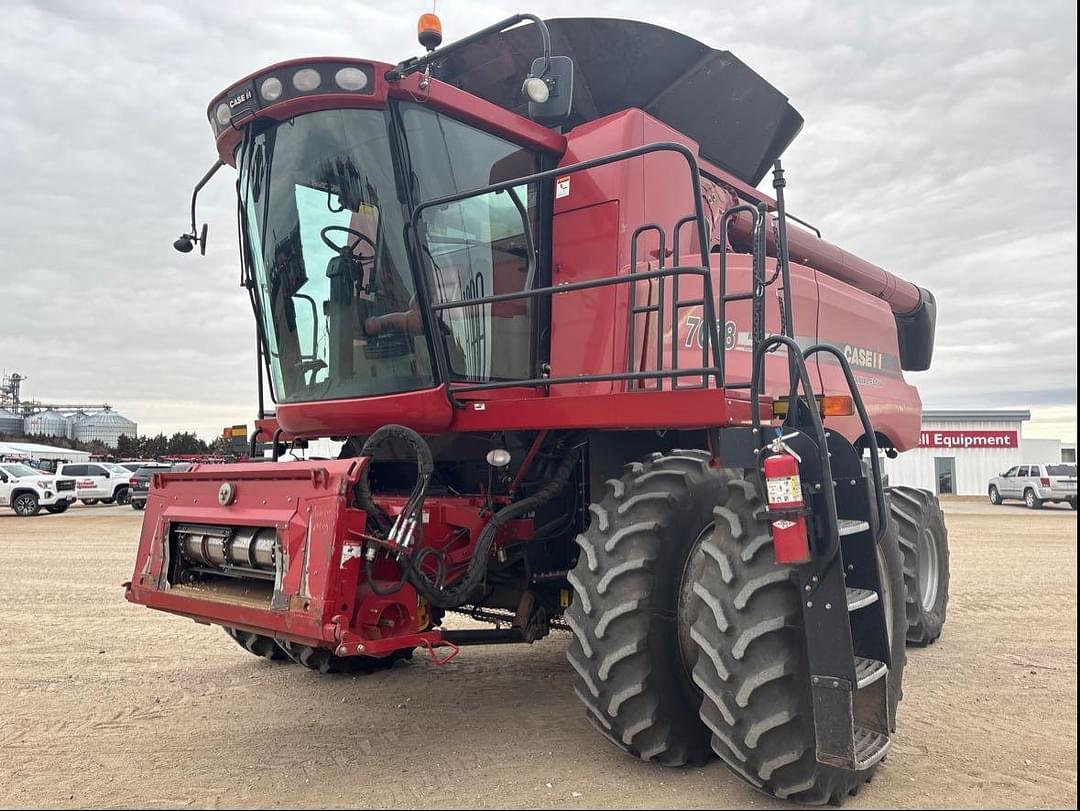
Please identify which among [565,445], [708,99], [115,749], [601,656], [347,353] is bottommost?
[115,749]

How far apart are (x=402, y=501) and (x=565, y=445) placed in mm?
1037

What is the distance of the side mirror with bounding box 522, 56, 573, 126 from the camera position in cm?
400

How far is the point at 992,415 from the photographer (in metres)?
37.9

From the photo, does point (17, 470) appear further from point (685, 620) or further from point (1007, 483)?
point (1007, 483)

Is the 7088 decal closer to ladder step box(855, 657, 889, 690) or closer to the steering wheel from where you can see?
the steering wheel

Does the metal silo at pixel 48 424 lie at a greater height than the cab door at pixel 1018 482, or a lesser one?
greater

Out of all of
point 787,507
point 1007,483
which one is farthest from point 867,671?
point 1007,483

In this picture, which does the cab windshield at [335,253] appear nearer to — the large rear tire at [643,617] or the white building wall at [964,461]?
the large rear tire at [643,617]

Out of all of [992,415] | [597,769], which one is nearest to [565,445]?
[597,769]

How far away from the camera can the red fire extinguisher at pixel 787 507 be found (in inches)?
123

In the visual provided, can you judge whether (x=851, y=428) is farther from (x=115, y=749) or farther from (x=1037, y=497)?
(x=1037, y=497)

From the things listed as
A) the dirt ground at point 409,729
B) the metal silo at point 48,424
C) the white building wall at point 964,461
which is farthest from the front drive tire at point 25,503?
the metal silo at point 48,424

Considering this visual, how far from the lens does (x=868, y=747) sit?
3.30 m

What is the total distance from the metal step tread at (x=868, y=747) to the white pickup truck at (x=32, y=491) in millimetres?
26230
